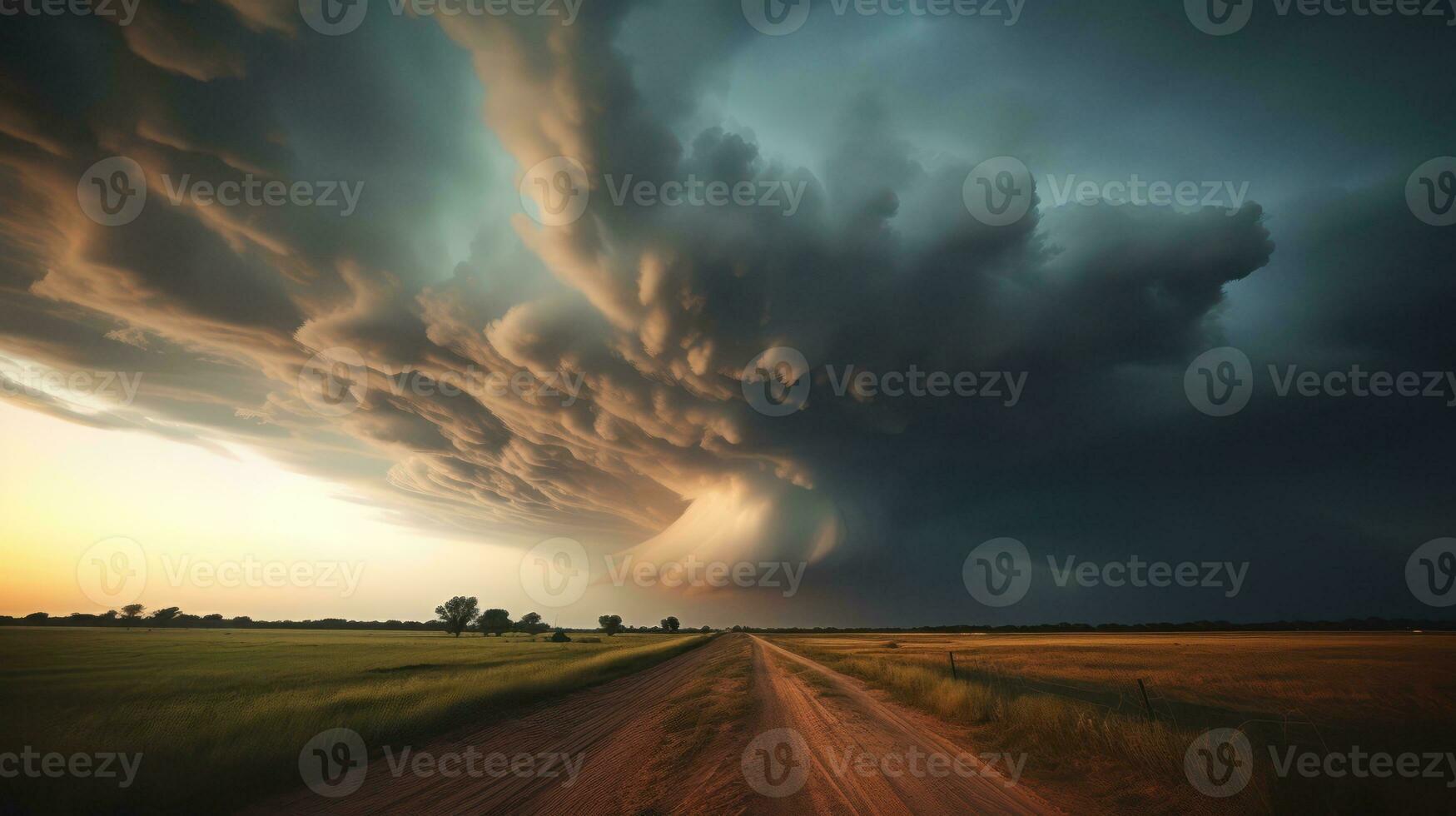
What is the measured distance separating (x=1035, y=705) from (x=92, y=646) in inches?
2635

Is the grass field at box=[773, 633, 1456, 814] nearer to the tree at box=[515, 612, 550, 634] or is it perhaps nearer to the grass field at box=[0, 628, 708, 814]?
the grass field at box=[0, 628, 708, 814]

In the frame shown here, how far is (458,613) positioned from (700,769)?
130m

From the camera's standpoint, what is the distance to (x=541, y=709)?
54.1ft

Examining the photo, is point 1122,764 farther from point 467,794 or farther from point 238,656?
point 238,656

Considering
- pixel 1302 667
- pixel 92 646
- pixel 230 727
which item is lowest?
pixel 92 646

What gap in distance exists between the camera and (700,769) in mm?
9047

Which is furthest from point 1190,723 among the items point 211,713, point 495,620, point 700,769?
point 495,620

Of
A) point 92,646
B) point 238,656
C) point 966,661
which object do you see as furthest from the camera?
point 92,646

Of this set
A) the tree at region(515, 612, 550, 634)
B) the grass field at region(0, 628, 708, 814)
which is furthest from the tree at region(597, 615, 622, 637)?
the grass field at region(0, 628, 708, 814)

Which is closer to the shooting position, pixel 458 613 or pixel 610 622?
pixel 458 613

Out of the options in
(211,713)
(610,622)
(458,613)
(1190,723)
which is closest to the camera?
(211,713)

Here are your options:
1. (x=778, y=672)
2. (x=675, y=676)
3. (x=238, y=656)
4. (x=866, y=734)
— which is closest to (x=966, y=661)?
(x=778, y=672)

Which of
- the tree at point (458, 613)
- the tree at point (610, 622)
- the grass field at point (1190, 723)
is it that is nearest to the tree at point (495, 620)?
the tree at point (458, 613)

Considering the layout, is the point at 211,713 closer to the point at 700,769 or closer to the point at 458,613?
the point at 700,769
